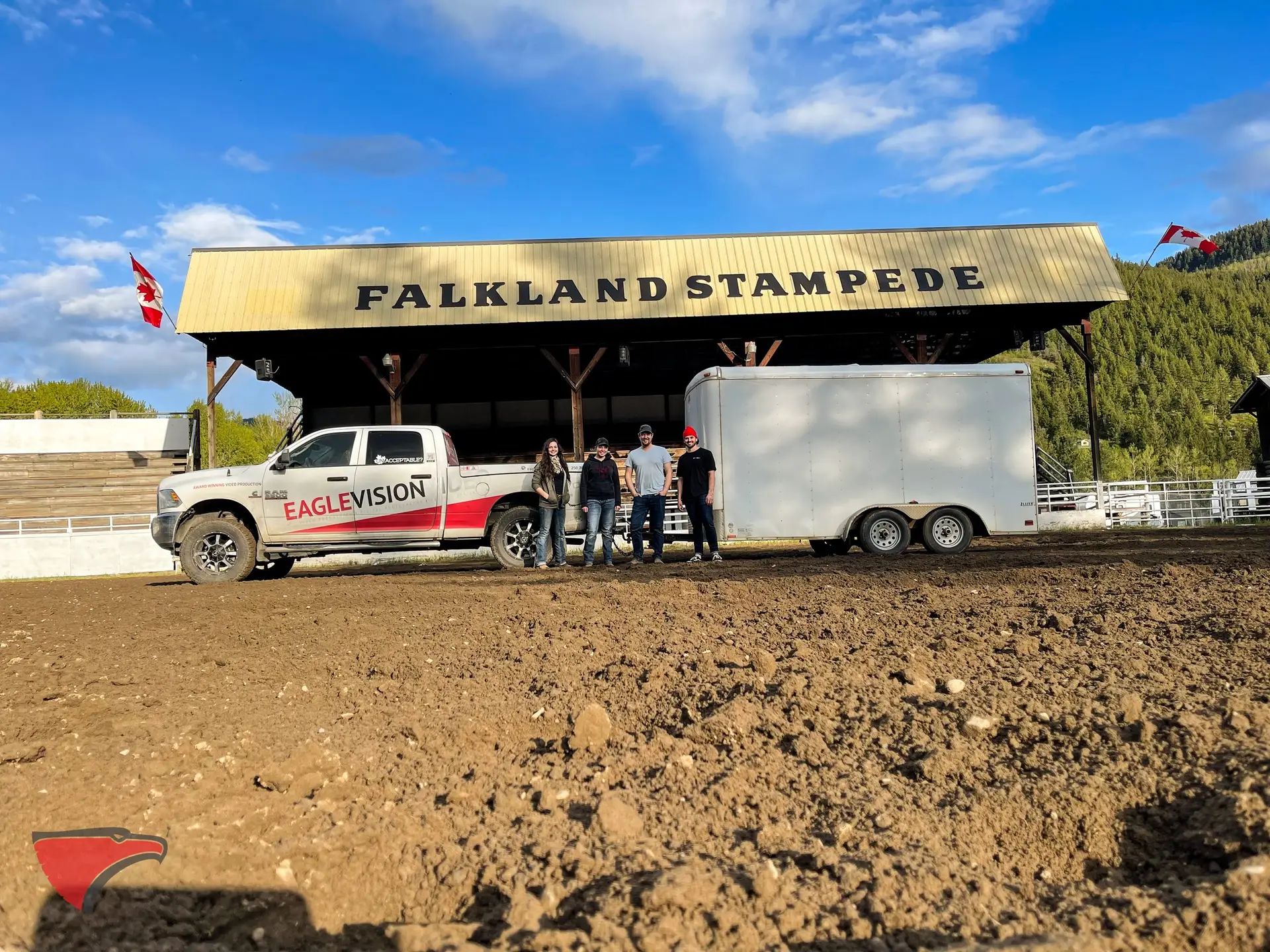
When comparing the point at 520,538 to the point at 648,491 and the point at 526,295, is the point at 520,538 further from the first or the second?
the point at 526,295

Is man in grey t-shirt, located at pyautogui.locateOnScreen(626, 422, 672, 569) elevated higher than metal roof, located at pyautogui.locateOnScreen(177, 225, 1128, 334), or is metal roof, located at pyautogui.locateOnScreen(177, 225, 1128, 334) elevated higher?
metal roof, located at pyautogui.locateOnScreen(177, 225, 1128, 334)

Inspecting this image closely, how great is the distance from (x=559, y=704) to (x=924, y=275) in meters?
20.6

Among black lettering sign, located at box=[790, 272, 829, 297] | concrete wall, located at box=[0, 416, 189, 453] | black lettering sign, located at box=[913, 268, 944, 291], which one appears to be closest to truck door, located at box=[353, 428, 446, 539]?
black lettering sign, located at box=[790, 272, 829, 297]

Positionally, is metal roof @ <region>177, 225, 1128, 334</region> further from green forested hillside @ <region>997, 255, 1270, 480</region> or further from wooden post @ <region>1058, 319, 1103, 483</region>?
green forested hillside @ <region>997, 255, 1270, 480</region>

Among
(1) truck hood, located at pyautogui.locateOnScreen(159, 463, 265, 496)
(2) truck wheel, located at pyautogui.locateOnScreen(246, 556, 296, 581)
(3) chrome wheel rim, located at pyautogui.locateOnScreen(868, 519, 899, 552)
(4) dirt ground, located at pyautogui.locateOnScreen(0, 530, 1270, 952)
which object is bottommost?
(4) dirt ground, located at pyautogui.locateOnScreen(0, 530, 1270, 952)

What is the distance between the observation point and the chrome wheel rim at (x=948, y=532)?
12.8 meters

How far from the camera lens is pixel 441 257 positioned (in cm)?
2297

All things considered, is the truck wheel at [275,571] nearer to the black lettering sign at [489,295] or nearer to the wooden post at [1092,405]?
the black lettering sign at [489,295]

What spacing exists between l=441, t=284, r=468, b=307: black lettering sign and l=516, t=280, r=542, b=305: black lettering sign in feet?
4.38

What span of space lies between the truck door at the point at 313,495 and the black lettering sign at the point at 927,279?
15.8 meters

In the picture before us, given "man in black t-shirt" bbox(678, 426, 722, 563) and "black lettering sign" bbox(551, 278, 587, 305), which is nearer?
"man in black t-shirt" bbox(678, 426, 722, 563)

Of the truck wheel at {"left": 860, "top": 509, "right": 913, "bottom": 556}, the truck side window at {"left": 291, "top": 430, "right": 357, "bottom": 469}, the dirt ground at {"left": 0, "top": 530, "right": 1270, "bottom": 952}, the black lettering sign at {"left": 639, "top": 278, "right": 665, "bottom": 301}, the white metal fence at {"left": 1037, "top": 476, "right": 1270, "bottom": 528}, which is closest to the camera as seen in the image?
the dirt ground at {"left": 0, "top": 530, "right": 1270, "bottom": 952}

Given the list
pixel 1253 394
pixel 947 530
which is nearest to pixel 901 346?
pixel 947 530

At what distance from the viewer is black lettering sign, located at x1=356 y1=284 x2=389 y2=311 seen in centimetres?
2153
